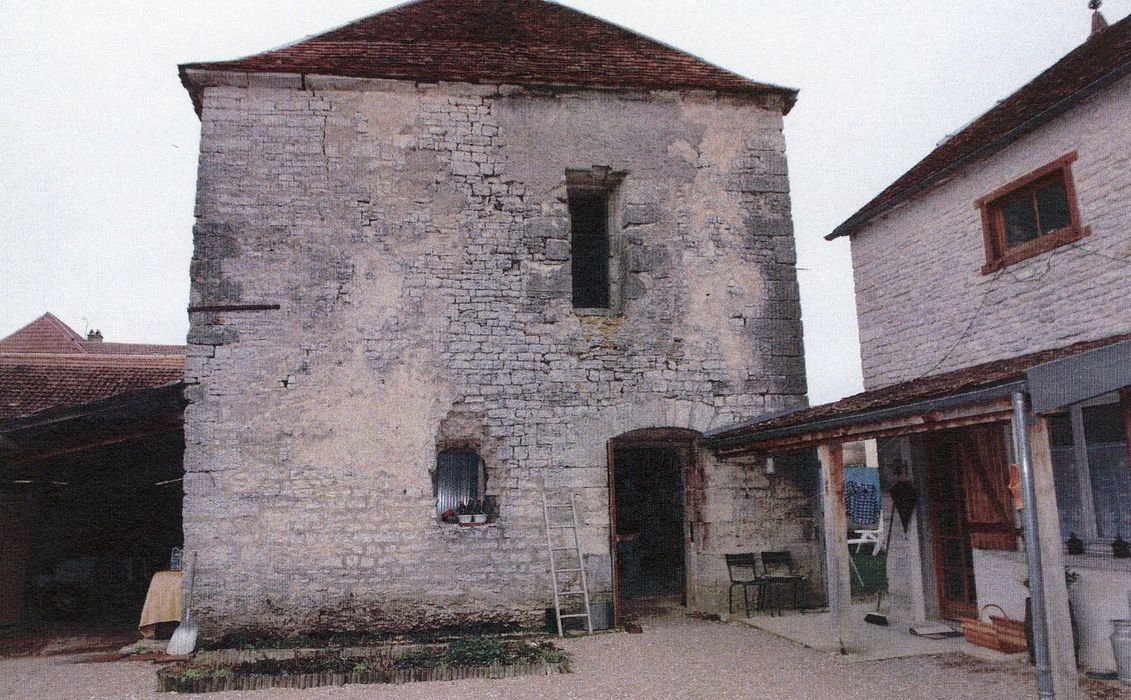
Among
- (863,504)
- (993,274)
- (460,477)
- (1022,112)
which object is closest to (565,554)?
(460,477)

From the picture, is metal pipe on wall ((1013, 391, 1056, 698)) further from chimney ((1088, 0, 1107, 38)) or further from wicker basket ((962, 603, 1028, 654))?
chimney ((1088, 0, 1107, 38))

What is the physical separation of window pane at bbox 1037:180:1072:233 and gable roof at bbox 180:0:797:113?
10.5 ft

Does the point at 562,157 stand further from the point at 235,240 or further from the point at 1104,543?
Result: the point at 1104,543

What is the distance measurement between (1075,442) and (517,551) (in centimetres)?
521

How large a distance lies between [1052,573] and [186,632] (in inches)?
289

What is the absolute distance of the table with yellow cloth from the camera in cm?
791

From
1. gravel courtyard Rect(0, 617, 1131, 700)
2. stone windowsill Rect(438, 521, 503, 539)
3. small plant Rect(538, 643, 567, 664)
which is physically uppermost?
stone windowsill Rect(438, 521, 503, 539)

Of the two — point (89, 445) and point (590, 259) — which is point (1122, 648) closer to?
point (590, 259)

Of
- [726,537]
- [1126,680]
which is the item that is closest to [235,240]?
[726,537]

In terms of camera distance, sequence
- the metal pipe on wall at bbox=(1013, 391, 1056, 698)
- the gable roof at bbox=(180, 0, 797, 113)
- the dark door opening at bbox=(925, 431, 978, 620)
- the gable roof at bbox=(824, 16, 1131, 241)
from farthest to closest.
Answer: the gable roof at bbox=(180, 0, 797, 113), the dark door opening at bbox=(925, 431, 978, 620), the gable roof at bbox=(824, 16, 1131, 241), the metal pipe on wall at bbox=(1013, 391, 1056, 698)

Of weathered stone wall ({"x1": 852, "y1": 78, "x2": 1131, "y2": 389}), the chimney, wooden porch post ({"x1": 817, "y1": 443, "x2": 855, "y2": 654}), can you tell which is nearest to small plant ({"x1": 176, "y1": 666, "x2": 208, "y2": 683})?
wooden porch post ({"x1": 817, "y1": 443, "x2": 855, "y2": 654})

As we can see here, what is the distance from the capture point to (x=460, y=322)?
852cm

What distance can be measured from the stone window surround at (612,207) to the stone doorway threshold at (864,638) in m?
3.73

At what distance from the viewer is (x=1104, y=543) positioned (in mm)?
6168
